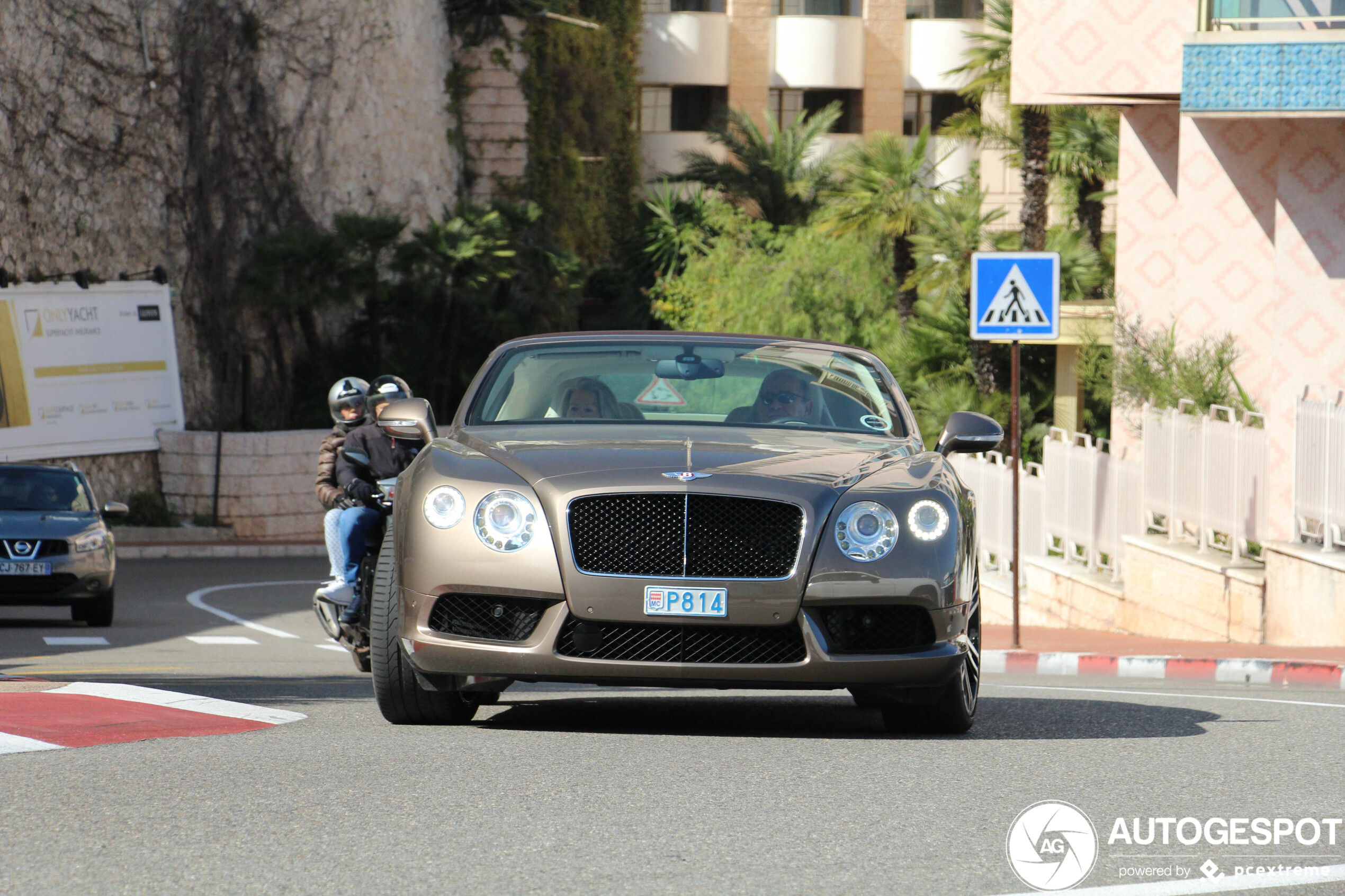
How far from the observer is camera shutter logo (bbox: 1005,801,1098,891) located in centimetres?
499

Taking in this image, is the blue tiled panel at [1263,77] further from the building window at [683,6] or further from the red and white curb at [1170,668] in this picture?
the building window at [683,6]

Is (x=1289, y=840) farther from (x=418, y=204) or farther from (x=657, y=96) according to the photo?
(x=657, y=96)

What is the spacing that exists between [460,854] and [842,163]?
3476cm

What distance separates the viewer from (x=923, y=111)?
210ft

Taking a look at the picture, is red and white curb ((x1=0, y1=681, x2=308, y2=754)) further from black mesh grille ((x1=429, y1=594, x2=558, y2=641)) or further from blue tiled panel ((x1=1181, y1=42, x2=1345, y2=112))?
blue tiled panel ((x1=1181, y1=42, x2=1345, y2=112))

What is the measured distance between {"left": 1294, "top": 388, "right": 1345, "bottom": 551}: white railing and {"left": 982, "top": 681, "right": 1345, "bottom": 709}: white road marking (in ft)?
12.9

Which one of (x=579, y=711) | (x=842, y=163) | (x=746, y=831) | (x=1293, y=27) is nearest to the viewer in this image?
(x=746, y=831)

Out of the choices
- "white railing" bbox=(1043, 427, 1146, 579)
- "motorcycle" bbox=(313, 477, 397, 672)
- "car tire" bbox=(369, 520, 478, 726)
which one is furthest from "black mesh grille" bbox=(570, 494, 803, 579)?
"white railing" bbox=(1043, 427, 1146, 579)

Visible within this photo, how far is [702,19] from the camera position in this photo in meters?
62.1

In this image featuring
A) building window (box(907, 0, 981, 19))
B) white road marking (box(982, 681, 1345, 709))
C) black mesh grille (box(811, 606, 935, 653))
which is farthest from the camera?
building window (box(907, 0, 981, 19))

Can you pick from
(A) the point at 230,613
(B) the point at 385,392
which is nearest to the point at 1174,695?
(B) the point at 385,392

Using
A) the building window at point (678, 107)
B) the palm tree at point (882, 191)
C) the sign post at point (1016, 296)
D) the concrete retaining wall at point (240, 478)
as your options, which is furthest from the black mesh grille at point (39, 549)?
the building window at point (678, 107)

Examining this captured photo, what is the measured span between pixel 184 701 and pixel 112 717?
661 mm

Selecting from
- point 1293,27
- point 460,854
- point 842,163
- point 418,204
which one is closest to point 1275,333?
point 1293,27
